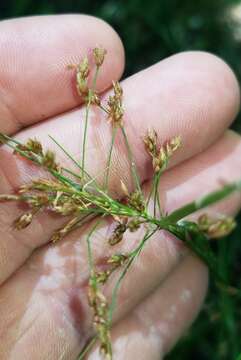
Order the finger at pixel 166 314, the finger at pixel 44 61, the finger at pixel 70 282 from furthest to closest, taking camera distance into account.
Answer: the finger at pixel 166 314 → the finger at pixel 70 282 → the finger at pixel 44 61

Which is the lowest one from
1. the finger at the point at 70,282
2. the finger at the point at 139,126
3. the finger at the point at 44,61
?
the finger at the point at 70,282

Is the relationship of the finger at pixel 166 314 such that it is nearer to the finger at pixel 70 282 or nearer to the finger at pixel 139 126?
the finger at pixel 70 282

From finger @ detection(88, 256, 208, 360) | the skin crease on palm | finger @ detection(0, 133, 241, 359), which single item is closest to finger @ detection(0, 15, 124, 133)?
the skin crease on palm

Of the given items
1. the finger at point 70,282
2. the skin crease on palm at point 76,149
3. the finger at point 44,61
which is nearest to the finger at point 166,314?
the skin crease on palm at point 76,149

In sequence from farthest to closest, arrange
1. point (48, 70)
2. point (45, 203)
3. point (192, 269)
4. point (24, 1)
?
point (24, 1) < point (192, 269) < point (48, 70) < point (45, 203)

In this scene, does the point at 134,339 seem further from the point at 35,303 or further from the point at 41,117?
the point at 41,117

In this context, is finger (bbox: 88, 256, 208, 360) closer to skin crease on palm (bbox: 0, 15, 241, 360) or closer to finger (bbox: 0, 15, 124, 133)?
skin crease on palm (bbox: 0, 15, 241, 360)

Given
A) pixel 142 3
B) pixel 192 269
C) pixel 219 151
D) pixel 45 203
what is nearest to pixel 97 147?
pixel 45 203
